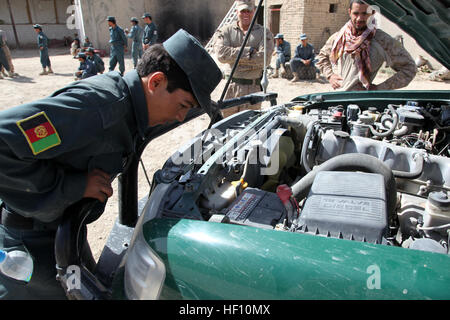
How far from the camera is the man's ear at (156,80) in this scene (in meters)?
1.35

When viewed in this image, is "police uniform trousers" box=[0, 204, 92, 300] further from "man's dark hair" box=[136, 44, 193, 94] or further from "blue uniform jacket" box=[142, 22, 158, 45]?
"blue uniform jacket" box=[142, 22, 158, 45]

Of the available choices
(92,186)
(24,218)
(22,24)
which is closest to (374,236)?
(92,186)

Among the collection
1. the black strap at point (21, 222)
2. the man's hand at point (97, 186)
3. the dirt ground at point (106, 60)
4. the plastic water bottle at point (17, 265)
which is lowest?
the dirt ground at point (106, 60)

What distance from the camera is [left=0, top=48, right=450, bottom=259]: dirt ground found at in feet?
10.7

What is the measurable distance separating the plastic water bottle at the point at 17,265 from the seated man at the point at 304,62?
9800 millimetres

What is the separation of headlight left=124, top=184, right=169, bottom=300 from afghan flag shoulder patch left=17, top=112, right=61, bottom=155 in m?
0.47

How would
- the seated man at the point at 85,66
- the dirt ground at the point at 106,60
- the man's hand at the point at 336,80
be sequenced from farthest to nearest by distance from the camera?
1. the seated man at the point at 85,66
2. the man's hand at the point at 336,80
3. the dirt ground at the point at 106,60

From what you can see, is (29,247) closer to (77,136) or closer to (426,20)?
(77,136)

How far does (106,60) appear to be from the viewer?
15461 mm

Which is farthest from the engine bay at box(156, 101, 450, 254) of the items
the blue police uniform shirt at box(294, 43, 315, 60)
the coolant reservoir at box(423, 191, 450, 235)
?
the blue police uniform shirt at box(294, 43, 315, 60)

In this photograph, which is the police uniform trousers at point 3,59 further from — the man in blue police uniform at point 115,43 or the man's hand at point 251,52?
the man's hand at point 251,52
